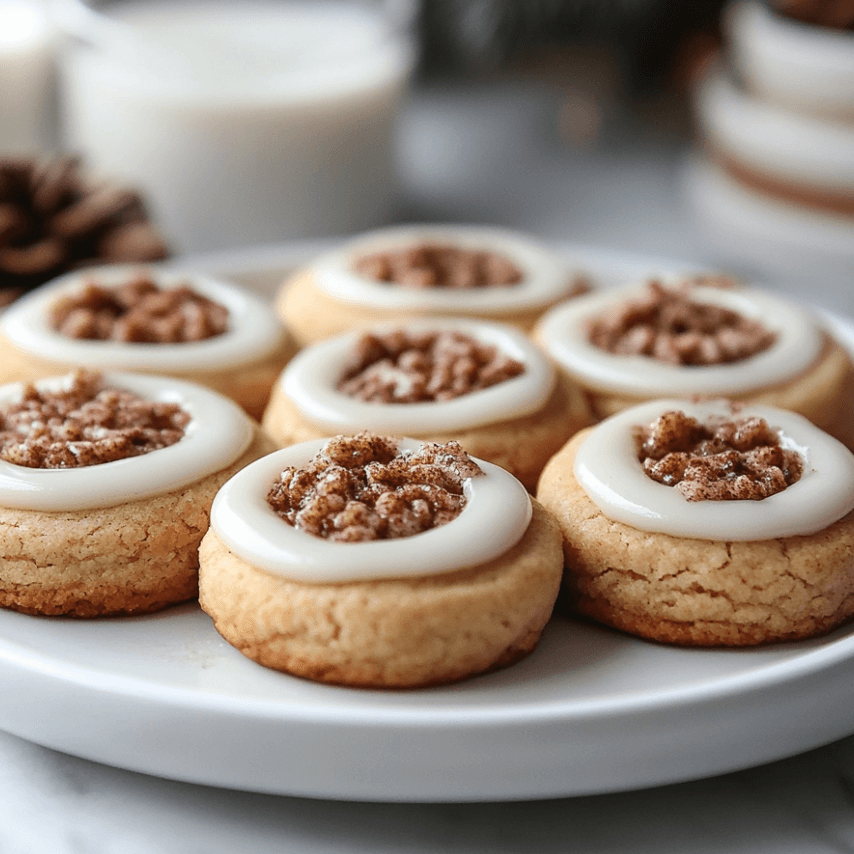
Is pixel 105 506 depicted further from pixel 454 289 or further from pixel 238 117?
pixel 238 117

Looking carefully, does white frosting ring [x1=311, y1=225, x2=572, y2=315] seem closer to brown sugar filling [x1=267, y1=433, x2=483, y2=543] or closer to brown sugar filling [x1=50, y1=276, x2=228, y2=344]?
brown sugar filling [x1=50, y1=276, x2=228, y2=344]

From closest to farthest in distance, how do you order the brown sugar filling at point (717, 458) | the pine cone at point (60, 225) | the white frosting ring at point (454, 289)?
the brown sugar filling at point (717, 458) → the white frosting ring at point (454, 289) → the pine cone at point (60, 225)

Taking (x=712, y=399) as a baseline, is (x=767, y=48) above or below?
above

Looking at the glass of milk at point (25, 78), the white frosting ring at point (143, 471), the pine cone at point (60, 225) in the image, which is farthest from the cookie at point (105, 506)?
the glass of milk at point (25, 78)

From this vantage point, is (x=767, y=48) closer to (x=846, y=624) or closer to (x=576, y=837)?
(x=846, y=624)

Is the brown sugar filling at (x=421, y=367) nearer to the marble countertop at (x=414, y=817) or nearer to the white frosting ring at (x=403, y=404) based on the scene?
the white frosting ring at (x=403, y=404)

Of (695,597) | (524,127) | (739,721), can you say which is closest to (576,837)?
(739,721)
